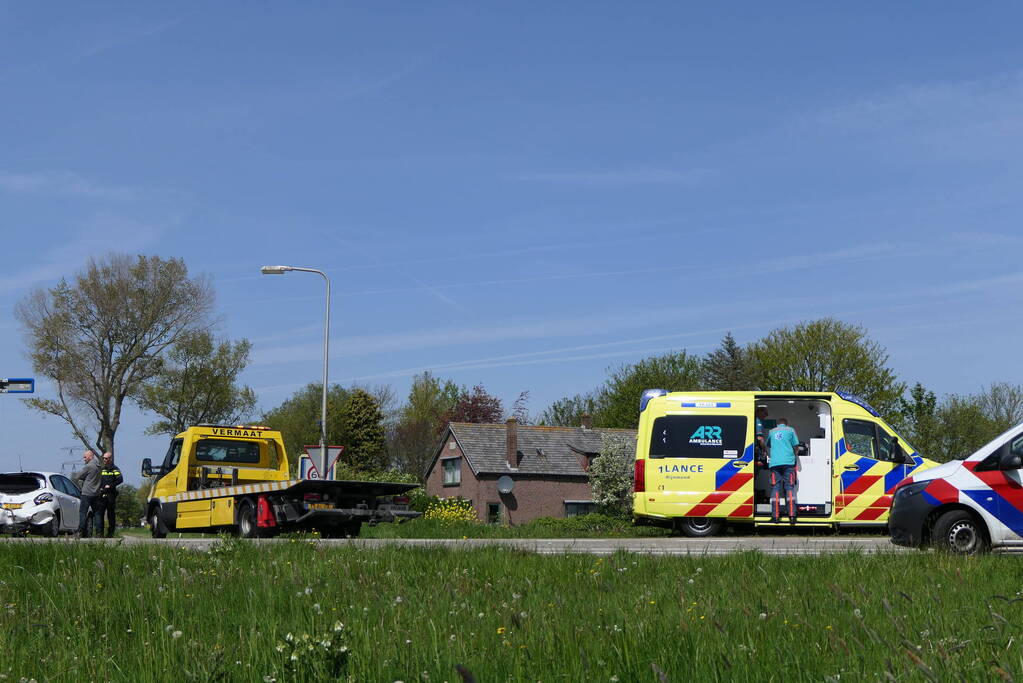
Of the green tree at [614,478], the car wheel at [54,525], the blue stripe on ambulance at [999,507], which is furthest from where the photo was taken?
the green tree at [614,478]

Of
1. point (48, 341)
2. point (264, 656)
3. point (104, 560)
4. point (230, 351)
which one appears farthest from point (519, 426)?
point (264, 656)

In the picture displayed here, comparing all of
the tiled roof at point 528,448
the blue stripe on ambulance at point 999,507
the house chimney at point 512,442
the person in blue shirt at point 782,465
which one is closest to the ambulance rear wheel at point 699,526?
the person in blue shirt at point 782,465

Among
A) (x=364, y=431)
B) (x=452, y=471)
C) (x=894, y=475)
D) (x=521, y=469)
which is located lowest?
(x=452, y=471)

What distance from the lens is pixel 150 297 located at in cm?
5031

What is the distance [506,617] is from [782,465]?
1310 cm

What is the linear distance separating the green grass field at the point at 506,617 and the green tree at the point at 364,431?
81.3 metres

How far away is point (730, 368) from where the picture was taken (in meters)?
68.7

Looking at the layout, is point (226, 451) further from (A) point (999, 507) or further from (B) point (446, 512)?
(B) point (446, 512)

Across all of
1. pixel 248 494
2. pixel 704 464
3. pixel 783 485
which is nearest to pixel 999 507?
pixel 783 485

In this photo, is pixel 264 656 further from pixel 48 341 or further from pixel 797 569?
pixel 48 341

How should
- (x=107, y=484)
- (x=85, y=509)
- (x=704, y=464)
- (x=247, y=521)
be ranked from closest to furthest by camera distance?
(x=704, y=464)
(x=247, y=521)
(x=107, y=484)
(x=85, y=509)

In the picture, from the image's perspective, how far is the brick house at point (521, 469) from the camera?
214ft

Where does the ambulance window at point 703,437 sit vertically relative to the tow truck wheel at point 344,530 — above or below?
above

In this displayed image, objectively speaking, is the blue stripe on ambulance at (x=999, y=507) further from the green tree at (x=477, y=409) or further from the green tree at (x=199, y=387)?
the green tree at (x=477, y=409)
